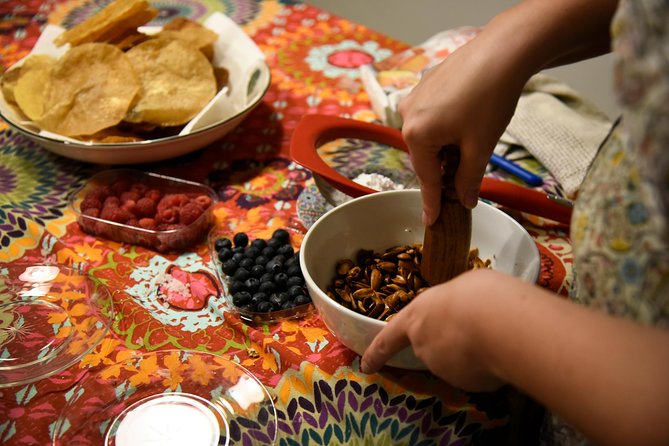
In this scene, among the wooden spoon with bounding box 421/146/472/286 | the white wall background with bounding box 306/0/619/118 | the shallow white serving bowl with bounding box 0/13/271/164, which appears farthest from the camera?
the white wall background with bounding box 306/0/619/118

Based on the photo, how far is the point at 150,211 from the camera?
0.97 metres

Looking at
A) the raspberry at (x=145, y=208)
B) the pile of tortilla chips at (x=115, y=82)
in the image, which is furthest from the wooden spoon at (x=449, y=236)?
the pile of tortilla chips at (x=115, y=82)

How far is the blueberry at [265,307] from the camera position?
796 millimetres

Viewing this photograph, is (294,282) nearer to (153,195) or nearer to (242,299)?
(242,299)

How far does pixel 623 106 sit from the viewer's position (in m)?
0.37

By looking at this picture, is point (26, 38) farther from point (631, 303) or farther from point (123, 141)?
point (631, 303)

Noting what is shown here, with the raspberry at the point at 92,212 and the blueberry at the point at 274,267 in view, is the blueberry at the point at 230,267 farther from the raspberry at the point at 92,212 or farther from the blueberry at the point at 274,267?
the raspberry at the point at 92,212

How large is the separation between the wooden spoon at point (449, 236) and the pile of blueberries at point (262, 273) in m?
0.19

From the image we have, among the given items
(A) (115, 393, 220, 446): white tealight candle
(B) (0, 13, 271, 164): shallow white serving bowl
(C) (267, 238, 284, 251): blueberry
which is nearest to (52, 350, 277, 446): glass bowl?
(A) (115, 393, 220, 446): white tealight candle

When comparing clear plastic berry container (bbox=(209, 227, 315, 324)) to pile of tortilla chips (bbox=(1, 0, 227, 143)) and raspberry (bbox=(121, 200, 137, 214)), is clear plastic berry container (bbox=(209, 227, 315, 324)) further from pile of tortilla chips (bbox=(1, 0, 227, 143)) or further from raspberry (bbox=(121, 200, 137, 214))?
pile of tortilla chips (bbox=(1, 0, 227, 143))

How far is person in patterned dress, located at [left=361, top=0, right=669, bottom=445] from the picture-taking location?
14.3 inches

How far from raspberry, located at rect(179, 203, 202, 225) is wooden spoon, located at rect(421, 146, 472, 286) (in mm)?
396

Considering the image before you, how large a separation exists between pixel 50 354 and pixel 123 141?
17.0 inches

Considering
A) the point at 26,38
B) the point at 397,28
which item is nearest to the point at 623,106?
the point at 26,38
